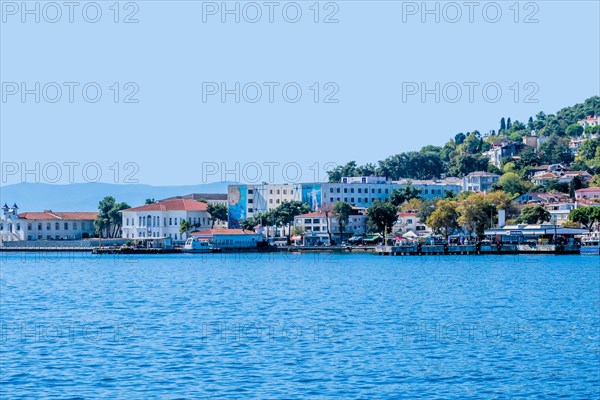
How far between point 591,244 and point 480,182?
3856 centimetres

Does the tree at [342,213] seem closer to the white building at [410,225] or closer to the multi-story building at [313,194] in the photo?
the white building at [410,225]

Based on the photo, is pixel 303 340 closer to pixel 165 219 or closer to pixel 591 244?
pixel 591 244

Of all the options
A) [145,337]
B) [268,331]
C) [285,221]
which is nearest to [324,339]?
[268,331]

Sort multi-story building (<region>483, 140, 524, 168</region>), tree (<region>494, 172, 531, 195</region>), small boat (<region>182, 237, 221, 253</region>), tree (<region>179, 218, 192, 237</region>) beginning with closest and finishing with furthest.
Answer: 1. small boat (<region>182, 237, 221, 253</region>)
2. tree (<region>179, 218, 192, 237</region>)
3. tree (<region>494, 172, 531, 195</region>)
4. multi-story building (<region>483, 140, 524, 168</region>)

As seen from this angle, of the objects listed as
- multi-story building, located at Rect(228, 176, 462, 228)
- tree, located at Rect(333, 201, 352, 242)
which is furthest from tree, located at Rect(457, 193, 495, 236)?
multi-story building, located at Rect(228, 176, 462, 228)

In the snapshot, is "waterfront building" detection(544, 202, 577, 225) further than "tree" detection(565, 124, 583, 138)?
No

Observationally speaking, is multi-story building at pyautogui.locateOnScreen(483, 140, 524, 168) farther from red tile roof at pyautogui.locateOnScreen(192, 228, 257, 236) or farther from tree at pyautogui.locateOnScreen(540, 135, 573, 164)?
red tile roof at pyautogui.locateOnScreen(192, 228, 257, 236)

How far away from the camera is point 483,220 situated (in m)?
113

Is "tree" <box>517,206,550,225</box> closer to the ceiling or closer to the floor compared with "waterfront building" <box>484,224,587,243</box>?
closer to the ceiling

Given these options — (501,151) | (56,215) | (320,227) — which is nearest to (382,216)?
(320,227)

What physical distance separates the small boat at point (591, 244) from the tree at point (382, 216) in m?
22.7

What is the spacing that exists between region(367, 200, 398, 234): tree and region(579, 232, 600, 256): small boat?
74.3 ft

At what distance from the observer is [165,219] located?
134 meters

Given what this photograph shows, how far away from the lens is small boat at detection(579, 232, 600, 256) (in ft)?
334
